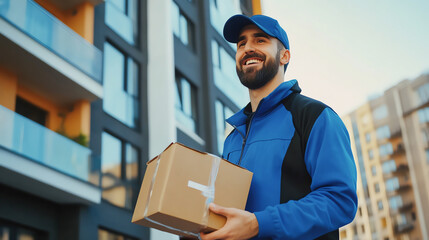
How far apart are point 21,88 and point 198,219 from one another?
516 inches

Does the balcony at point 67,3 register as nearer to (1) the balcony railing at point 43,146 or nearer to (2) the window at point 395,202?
(1) the balcony railing at point 43,146

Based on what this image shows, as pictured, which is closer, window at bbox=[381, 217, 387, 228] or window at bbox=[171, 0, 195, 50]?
window at bbox=[171, 0, 195, 50]

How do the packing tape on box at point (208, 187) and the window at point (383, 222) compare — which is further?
the window at point (383, 222)

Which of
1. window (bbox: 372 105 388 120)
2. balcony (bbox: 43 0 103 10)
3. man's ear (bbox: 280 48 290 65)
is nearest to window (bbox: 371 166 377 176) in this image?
window (bbox: 372 105 388 120)

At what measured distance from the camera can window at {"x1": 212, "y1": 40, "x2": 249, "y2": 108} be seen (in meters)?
23.7

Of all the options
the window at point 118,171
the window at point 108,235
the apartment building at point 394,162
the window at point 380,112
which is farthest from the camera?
the window at point 380,112

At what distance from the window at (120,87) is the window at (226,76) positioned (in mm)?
5851

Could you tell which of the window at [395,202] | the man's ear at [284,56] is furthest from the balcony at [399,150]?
the man's ear at [284,56]

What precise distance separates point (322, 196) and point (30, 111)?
527 inches

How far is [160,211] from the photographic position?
2207 millimetres

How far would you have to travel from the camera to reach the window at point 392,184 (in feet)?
228

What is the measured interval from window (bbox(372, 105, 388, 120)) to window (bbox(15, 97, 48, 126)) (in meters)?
64.7

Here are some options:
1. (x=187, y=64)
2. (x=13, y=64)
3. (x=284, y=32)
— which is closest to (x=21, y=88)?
(x=13, y=64)

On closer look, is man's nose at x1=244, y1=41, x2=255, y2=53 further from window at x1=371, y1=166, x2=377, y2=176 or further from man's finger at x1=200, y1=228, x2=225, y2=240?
window at x1=371, y1=166, x2=377, y2=176
